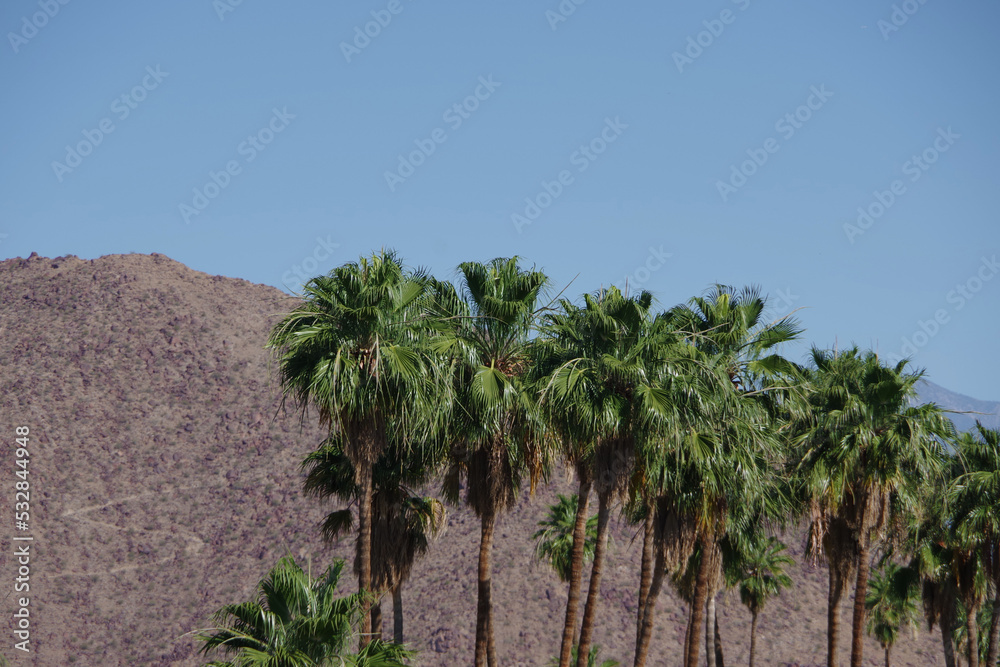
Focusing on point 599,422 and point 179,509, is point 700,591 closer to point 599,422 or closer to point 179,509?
point 599,422

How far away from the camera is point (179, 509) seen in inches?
3590

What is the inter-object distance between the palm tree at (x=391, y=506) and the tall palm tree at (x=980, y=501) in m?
13.9

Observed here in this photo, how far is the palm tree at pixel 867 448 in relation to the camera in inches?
929

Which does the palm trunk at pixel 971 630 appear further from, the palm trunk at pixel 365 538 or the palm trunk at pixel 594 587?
the palm trunk at pixel 365 538

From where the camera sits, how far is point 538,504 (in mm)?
83562

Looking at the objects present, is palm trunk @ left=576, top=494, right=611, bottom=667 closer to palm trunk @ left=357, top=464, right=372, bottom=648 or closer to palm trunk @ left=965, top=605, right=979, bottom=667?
palm trunk @ left=357, top=464, right=372, bottom=648

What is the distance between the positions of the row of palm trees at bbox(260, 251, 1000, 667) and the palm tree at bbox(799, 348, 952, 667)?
0.05m

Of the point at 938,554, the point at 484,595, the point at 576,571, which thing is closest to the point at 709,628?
the point at 938,554

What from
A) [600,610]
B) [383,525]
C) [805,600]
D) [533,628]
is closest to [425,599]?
[533,628]

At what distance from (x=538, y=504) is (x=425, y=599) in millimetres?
12879

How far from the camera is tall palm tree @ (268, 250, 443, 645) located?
18.7m

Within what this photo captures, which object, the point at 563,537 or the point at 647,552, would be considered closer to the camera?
the point at 647,552

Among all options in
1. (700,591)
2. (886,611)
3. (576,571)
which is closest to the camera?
(576,571)

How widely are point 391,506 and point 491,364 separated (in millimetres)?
4965
